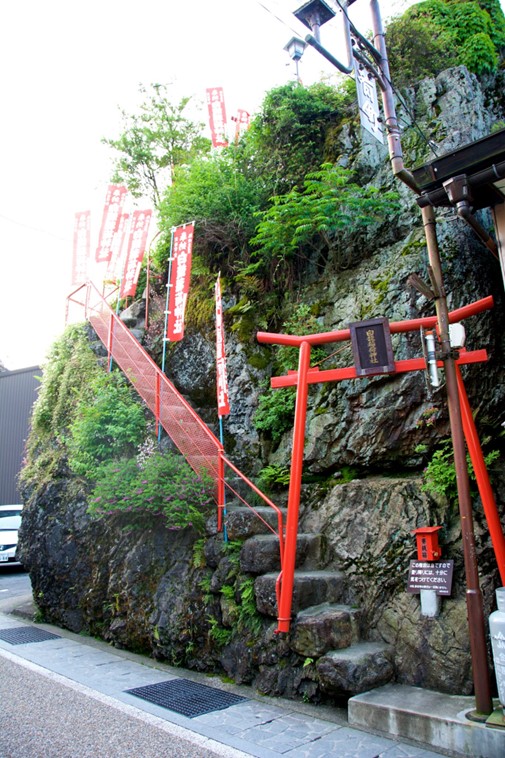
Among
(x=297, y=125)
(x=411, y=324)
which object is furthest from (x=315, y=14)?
(x=297, y=125)

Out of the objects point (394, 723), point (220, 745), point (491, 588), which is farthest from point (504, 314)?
point (220, 745)

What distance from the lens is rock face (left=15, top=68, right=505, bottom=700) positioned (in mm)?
5957

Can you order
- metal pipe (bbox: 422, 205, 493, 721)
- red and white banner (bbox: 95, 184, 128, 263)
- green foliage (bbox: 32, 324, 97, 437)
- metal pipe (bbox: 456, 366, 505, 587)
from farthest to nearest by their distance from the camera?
1. red and white banner (bbox: 95, 184, 128, 263)
2. green foliage (bbox: 32, 324, 97, 437)
3. metal pipe (bbox: 456, 366, 505, 587)
4. metal pipe (bbox: 422, 205, 493, 721)

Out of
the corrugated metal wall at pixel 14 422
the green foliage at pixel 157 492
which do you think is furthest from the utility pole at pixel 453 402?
the corrugated metal wall at pixel 14 422

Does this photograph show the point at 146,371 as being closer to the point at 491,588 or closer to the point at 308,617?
the point at 308,617

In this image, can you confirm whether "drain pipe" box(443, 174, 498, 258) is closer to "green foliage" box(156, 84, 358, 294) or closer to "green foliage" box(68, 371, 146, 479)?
"green foliage" box(156, 84, 358, 294)

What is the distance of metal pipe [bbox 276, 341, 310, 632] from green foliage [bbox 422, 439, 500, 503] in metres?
1.53

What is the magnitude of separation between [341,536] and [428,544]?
1.42m

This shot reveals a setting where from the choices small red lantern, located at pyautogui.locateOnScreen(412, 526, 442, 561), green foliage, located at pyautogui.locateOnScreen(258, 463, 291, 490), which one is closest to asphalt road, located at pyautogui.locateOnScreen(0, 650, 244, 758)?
small red lantern, located at pyautogui.locateOnScreen(412, 526, 442, 561)

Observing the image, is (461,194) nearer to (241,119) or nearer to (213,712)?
(213,712)

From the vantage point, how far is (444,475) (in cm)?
644

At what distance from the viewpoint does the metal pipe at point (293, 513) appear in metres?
6.00

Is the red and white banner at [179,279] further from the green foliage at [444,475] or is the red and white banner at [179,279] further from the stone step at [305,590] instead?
the green foliage at [444,475]

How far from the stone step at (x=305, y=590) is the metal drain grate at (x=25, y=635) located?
4.40 metres
